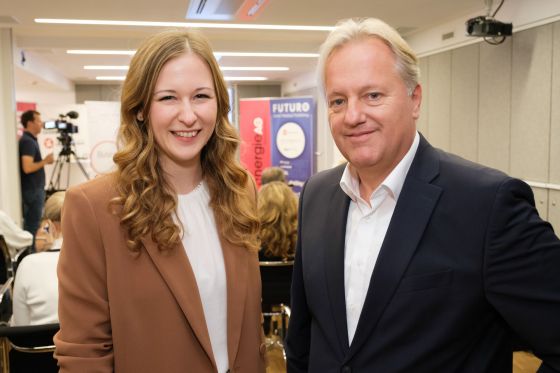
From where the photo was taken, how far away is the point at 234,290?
1.47m

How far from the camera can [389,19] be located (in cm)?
584

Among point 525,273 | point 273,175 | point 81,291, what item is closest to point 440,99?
point 273,175

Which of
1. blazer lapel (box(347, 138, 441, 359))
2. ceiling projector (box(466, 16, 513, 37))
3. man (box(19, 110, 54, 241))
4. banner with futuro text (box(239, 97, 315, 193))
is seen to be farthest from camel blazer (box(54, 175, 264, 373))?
banner with futuro text (box(239, 97, 315, 193))

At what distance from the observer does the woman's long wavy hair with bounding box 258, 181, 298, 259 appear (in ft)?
10.6

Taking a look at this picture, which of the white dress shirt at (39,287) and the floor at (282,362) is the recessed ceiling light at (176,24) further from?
the white dress shirt at (39,287)

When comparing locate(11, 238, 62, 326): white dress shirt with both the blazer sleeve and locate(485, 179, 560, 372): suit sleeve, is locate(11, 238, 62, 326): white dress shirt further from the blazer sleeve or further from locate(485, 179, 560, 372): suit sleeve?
locate(485, 179, 560, 372): suit sleeve

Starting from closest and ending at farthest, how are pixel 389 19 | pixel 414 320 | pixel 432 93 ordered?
pixel 414 320, pixel 389 19, pixel 432 93

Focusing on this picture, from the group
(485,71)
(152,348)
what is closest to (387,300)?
(152,348)

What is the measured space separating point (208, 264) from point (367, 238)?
0.48 m

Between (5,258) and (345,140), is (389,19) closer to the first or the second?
(5,258)

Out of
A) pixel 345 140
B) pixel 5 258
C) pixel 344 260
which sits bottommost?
pixel 5 258

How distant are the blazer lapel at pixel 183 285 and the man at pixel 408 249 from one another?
30 centimetres

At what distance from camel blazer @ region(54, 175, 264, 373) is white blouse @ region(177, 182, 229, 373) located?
0.05 metres

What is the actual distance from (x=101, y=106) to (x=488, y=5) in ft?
19.8
